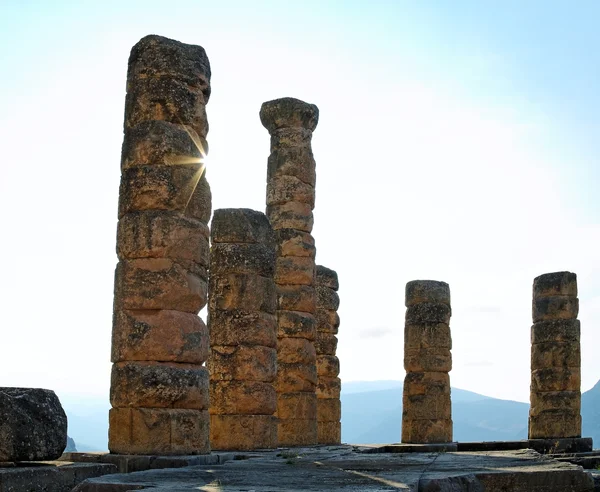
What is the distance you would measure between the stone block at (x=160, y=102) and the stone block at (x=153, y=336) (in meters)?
2.65

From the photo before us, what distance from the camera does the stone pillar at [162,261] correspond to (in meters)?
11.5

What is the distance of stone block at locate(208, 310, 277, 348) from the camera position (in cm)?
1544

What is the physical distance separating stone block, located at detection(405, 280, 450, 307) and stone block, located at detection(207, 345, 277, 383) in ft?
29.1

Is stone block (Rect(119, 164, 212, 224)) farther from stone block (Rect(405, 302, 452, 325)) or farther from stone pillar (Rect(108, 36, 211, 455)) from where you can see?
stone block (Rect(405, 302, 452, 325))

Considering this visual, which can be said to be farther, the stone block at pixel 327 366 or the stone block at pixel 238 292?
the stone block at pixel 327 366

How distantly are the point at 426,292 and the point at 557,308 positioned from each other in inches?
128

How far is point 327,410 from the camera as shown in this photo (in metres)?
24.6

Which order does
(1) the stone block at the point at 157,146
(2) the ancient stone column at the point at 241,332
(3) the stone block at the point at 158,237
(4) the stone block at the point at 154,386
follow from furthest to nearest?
(2) the ancient stone column at the point at 241,332 → (1) the stone block at the point at 157,146 → (3) the stone block at the point at 158,237 → (4) the stone block at the point at 154,386

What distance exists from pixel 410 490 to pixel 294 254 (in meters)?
14.6

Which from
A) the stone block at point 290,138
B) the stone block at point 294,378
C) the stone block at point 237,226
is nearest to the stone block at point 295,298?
the stone block at point 294,378

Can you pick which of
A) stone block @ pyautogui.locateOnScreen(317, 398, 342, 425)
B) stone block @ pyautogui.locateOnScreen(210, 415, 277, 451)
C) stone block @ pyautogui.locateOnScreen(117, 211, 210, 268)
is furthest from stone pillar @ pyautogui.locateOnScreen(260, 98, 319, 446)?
stone block @ pyautogui.locateOnScreen(117, 211, 210, 268)

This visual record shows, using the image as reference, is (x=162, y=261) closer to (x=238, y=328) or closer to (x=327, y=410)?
(x=238, y=328)

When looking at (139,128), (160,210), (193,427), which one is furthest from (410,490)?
(139,128)

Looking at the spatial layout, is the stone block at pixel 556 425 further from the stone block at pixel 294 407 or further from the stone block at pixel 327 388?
the stone block at pixel 294 407
